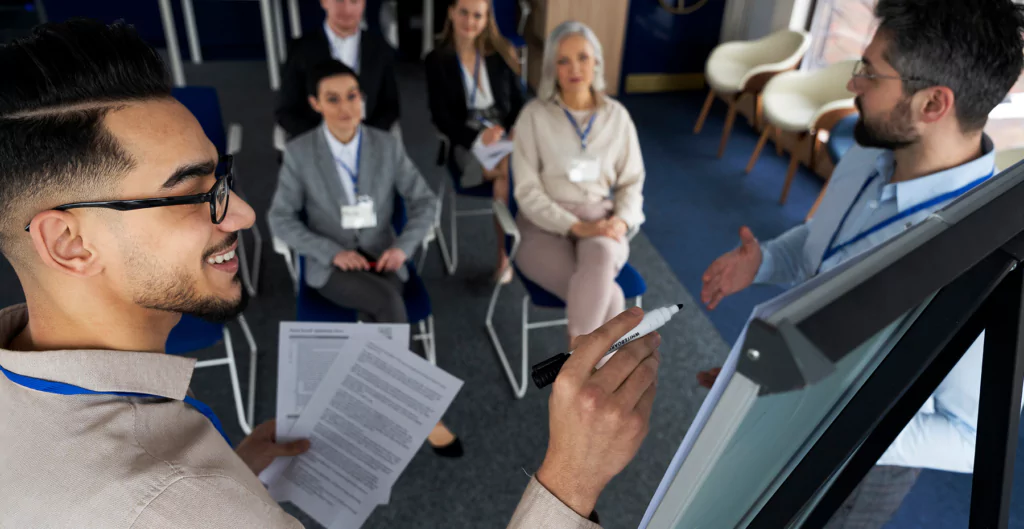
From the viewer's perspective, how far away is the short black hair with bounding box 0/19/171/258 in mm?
1012

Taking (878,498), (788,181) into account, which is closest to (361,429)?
(878,498)

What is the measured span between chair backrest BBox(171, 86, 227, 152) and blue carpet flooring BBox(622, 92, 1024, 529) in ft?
8.70

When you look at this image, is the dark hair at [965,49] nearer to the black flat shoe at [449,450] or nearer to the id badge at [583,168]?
the id badge at [583,168]

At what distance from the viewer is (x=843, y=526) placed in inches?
44.2

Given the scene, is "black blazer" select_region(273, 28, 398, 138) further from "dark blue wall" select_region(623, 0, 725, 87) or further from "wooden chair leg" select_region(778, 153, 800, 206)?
"dark blue wall" select_region(623, 0, 725, 87)

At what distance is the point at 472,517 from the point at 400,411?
99cm

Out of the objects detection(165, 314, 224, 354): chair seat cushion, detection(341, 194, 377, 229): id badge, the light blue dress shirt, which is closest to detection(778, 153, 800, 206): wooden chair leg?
the light blue dress shirt

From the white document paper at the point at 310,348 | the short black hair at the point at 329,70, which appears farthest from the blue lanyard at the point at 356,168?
the white document paper at the point at 310,348

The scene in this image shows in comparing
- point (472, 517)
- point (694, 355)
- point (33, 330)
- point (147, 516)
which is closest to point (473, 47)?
point (694, 355)

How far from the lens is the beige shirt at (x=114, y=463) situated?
0.91 metres

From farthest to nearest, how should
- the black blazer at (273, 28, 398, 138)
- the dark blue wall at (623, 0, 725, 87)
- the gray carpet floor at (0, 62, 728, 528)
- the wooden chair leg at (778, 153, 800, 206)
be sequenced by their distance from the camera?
the dark blue wall at (623, 0, 725, 87) < the wooden chair leg at (778, 153, 800, 206) < the black blazer at (273, 28, 398, 138) < the gray carpet floor at (0, 62, 728, 528)

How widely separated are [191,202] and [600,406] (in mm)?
828

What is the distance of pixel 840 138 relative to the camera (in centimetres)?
390

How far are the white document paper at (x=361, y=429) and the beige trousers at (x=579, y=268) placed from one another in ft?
3.25
